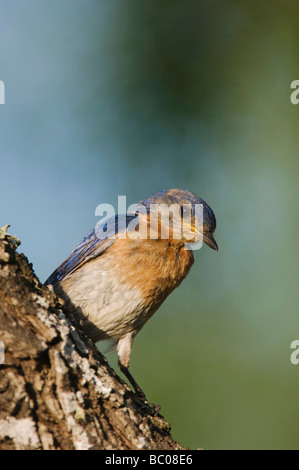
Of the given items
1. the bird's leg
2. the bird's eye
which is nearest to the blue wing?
the bird's eye

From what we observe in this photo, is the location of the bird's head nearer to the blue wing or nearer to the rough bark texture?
the blue wing

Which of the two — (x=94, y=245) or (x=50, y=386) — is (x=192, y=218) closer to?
(x=94, y=245)

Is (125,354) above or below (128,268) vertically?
below

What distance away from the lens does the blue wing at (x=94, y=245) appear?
5.31 meters

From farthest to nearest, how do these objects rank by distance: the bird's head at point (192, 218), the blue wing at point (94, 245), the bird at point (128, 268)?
the bird's head at point (192, 218) → the blue wing at point (94, 245) → the bird at point (128, 268)

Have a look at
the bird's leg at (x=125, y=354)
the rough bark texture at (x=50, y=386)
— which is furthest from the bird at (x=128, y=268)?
the rough bark texture at (x=50, y=386)

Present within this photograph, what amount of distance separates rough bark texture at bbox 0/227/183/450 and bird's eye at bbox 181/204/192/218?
2.38 meters

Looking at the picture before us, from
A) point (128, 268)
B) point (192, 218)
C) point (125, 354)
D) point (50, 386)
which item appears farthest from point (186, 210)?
point (50, 386)

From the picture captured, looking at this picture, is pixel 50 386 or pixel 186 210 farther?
pixel 186 210

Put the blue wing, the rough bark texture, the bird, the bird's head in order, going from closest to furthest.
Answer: the rough bark texture, the bird, the blue wing, the bird's head

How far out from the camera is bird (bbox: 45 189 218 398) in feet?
16.5

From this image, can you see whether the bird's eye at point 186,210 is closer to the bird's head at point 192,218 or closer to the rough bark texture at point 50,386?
the bird's head at point 192,218

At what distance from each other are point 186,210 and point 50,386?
115 inches

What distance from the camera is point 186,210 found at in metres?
5.54
